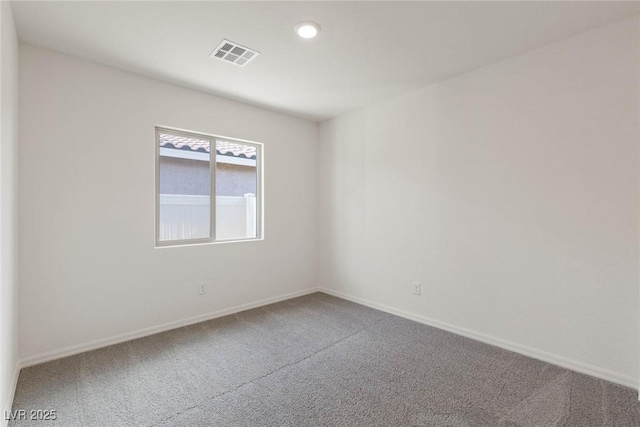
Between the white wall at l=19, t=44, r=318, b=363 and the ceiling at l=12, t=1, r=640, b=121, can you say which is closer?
the ceiling at l=12, t=1, r=640, b=121

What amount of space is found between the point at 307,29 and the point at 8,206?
2.31 metres

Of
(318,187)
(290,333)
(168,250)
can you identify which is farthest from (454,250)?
(168,250)

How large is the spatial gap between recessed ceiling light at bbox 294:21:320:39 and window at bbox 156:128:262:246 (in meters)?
1.77

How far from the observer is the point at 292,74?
2924 millimetres

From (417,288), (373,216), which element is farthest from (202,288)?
(417,288)

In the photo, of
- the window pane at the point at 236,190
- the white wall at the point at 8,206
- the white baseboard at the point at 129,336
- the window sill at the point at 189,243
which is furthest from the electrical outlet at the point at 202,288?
the white wall at the point at 8,206

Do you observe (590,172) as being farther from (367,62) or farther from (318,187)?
(318,187)

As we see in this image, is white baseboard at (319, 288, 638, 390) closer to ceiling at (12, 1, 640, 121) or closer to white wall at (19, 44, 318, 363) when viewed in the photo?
white wall at (19, 44, 318, 363)

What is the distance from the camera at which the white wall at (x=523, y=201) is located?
2.13 m

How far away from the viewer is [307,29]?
2.19 meters

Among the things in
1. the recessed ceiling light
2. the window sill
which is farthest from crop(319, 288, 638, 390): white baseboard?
the recessed ceiling light

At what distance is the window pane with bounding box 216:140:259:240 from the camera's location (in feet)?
12.0

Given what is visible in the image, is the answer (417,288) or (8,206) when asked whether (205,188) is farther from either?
(417,288)

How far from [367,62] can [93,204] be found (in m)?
2.75
